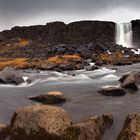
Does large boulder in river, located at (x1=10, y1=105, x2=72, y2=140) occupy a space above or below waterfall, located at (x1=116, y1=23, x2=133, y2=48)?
below

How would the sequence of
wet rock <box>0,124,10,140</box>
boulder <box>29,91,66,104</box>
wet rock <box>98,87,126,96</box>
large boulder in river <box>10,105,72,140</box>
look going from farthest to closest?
wet rock <box>98,87,126,96</box>, boulder <box>29,91,66,104</box>, wet rock <box>0,124,10,140</box>, large boulder in river <box>10,105,72,140</box>

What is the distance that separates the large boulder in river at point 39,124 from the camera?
1157 centimetres

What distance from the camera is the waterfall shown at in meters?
96.2

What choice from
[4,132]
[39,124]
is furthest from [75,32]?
[39,124]

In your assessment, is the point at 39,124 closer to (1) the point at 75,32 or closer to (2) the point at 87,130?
(2) the point at 87,130

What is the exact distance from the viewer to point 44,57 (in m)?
64.7

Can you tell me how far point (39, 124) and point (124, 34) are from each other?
87705mm

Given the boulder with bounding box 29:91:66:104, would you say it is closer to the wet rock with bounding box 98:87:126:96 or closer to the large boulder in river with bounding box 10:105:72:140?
the wet rock with bounding box 98:87:126:96

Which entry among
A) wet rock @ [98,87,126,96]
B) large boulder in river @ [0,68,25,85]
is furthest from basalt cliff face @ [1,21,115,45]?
wet rock @ [98,87,126,96]

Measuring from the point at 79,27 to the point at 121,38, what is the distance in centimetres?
1247

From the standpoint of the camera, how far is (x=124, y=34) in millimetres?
97000

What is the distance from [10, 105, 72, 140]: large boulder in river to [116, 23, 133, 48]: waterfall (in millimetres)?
85392

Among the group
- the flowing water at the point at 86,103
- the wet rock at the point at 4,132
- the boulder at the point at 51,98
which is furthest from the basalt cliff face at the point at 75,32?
the wet rock at the point at 4,132

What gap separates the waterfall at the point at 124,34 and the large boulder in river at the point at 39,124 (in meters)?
85.4
